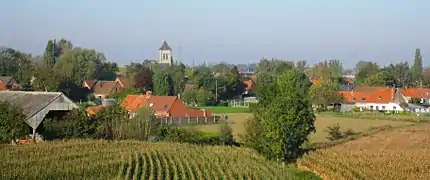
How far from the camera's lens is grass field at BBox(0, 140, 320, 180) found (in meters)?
20.4

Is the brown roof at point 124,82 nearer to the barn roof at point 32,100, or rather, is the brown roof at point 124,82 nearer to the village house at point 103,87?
the village house at point 103,87

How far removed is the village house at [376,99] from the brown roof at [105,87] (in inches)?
1217

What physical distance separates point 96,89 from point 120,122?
47057 mm

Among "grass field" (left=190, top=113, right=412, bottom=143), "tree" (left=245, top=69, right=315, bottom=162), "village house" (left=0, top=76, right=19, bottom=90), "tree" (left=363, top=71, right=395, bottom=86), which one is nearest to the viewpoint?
"tree" (left=245, top=69, right=315, bottom=162)

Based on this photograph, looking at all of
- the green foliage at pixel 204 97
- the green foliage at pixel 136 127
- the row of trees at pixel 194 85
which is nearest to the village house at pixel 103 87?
the row of trees at pixel 194 85

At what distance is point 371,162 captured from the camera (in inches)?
945

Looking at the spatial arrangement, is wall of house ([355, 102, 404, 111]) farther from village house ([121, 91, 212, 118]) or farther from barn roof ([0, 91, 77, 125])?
barn roof ([0, 91, 77, 125])

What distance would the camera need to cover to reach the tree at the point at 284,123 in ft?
87.7

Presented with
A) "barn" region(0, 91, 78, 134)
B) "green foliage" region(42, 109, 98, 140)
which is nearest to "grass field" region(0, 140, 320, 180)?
"green foliage" region(42, 109, 98, 140)

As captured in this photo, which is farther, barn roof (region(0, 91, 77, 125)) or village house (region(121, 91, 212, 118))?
village house (region(121, 91, 212, 118))

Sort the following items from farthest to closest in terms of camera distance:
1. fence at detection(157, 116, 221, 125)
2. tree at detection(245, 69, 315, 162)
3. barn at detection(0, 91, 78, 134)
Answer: fence at detection(157, 116, 221, 125) → barn at detection(0, 91, 78, 134) → tree at detection(245, 69, 315, 162)

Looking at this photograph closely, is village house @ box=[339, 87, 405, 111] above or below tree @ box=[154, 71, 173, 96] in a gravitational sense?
below

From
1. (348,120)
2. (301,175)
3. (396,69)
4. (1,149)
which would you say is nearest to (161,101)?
(348,120)

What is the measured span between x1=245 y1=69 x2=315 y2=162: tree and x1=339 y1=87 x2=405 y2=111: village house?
134ft
